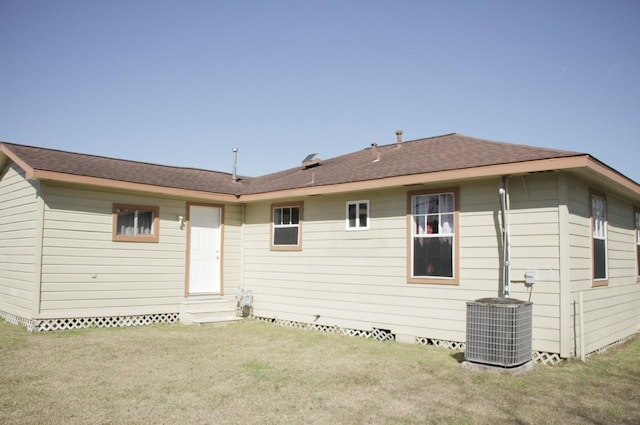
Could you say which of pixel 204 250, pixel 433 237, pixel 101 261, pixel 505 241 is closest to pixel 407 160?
pixel 433 237

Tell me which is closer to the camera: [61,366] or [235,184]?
[61,366]

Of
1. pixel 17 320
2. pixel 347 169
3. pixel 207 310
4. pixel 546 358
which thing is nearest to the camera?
pixel 546 358

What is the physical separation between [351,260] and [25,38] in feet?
33.3

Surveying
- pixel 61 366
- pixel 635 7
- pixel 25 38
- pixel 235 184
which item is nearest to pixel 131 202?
pixel 235 184

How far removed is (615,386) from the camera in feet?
18.8

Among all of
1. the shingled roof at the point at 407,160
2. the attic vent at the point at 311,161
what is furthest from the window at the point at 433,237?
the attic vent at the point at 311,161

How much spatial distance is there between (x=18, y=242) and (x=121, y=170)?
2.66m

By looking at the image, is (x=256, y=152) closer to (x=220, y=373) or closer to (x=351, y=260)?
(x=351, y=260)

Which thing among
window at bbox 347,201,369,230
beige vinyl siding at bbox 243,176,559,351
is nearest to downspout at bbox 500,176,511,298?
beige vinyl siding at bbox 243,176,559,351

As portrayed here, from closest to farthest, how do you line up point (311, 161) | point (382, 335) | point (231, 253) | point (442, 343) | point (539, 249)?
point (539, 249) → point (442, 343) → point (382, 335) → point (231, 253) → point (311, 161)

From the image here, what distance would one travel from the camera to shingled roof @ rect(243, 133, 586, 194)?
7535 millimetres

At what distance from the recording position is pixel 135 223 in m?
10.7

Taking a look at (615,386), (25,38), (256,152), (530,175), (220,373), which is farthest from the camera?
(256,152)

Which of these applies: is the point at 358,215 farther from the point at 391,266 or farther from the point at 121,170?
the point at 121,170
